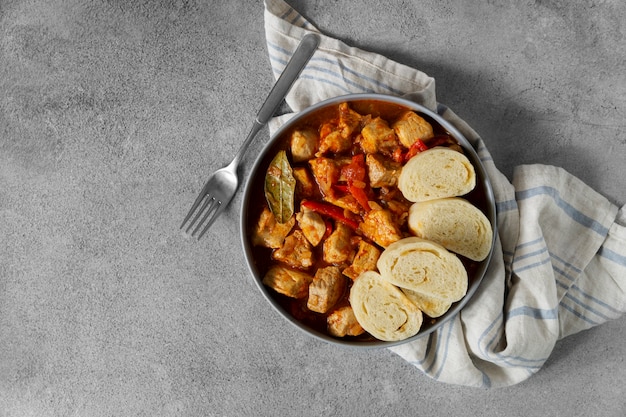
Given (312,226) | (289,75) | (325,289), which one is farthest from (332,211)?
(289,75)

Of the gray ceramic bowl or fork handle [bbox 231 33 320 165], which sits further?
fork handle [bbox 231 33 320 165]

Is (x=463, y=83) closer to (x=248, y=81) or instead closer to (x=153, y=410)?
(x=248, y=81)

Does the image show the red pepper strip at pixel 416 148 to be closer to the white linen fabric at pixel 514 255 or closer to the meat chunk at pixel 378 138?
the meat chunk at pixel 378 138

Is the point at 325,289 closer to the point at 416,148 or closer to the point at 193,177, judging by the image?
the point at 416,148

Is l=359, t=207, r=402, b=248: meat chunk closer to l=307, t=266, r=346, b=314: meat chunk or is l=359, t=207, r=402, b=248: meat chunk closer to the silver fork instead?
l=307, t=266, r=346, b=314: meat chunk

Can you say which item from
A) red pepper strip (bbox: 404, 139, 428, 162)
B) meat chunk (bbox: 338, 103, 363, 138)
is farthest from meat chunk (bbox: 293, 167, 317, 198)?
red pepper strip (bbox: 404, 139, 428, 162)

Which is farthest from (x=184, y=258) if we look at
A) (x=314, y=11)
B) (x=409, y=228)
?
(x=314, y=11)

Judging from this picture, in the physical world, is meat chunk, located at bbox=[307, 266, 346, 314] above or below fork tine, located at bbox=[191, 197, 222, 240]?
above
